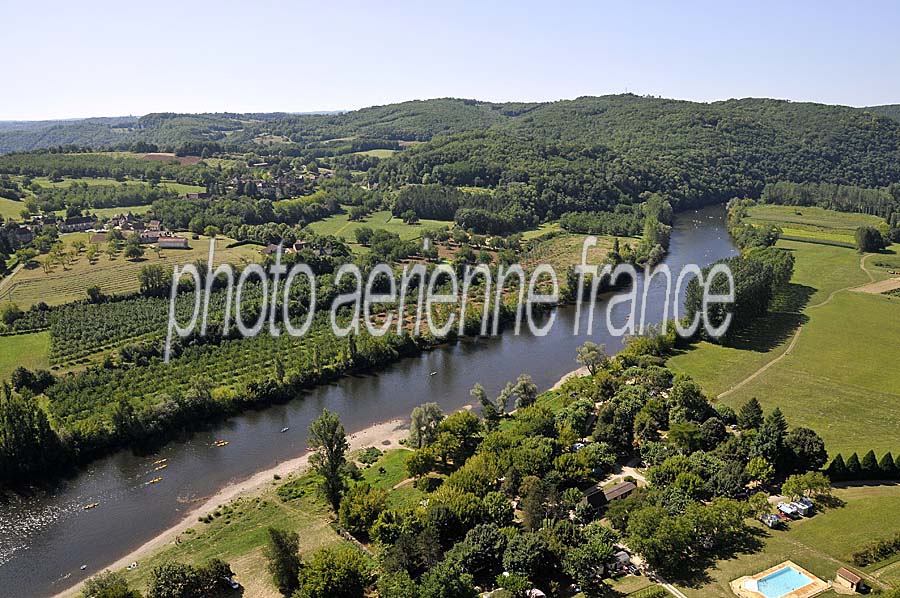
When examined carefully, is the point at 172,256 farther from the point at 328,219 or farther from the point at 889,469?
the point at 889,469

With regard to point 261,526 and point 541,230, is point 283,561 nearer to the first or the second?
point 261,526

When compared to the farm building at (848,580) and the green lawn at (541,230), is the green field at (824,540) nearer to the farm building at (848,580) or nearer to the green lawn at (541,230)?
the farm building at (848,580)

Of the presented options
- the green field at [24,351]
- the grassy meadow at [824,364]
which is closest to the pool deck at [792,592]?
the grassy meadow at [824,364]

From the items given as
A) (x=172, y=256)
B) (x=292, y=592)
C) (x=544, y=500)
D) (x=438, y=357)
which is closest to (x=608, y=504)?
(x=544, y=500)

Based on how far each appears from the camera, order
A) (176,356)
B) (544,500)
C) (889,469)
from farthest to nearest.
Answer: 1. (176,356)
2. (889,469)
3. (544,500)

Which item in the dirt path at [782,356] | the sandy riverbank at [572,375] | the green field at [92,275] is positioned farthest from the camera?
the green field at [92,275]

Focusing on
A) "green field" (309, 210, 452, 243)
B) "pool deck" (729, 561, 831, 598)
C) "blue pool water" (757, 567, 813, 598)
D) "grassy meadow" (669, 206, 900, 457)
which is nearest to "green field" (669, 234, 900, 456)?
"grassy meadow" (669, 206, 900, 457)
